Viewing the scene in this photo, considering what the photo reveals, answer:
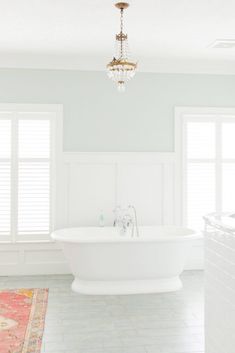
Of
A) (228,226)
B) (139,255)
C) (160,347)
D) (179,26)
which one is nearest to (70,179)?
(139,255)

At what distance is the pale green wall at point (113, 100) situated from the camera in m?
5.88

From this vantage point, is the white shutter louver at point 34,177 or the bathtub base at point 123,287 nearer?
the bathtub base at point 123,287

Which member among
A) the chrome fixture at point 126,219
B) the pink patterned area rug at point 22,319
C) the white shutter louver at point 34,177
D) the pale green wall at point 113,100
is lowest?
the pink patterned area rug at point 22,319

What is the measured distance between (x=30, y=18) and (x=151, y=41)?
147cm

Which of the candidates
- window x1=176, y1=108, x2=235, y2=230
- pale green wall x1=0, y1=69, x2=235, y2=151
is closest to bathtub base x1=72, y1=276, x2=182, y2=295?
window x1=176, y1=108, x2=235, y2=230

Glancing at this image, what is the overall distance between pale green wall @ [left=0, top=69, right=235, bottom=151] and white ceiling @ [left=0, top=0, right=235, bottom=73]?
15cm

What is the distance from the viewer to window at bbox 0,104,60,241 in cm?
581

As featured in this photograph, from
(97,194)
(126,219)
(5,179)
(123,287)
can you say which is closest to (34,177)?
(5,179)

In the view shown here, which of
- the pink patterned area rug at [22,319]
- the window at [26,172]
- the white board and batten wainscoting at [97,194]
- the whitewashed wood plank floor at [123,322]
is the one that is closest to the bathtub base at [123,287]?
the whitewashed wood plank floor at [123,322]

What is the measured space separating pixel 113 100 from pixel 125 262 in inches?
89.6

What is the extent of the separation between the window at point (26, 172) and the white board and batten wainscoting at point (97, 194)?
0.08m

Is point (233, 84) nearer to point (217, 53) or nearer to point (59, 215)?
point (217, 53)

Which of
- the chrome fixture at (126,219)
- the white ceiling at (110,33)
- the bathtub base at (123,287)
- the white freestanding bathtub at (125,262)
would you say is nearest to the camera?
the white ceiling at (110,33)

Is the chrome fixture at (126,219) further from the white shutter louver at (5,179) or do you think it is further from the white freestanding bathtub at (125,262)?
the white shutter louver at (5,179)
